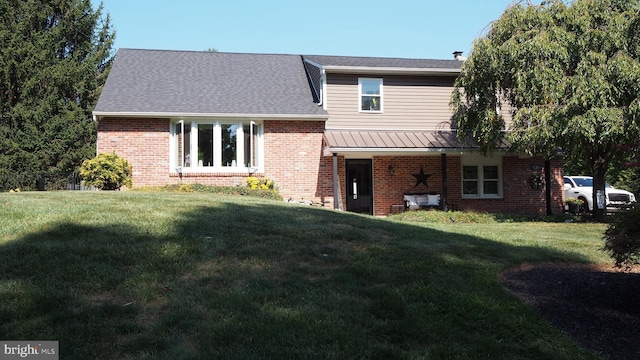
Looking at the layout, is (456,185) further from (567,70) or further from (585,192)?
(585,192)

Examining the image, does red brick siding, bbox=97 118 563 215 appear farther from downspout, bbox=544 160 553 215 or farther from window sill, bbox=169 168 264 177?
downspout, bbox=544 160 553 215

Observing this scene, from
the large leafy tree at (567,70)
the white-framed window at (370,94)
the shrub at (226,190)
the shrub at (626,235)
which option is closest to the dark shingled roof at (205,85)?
the white-framed window at (370,94)

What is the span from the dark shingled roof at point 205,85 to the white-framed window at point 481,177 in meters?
6.08

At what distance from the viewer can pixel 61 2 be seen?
2538cm


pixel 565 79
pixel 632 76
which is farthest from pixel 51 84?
pixel 632 76

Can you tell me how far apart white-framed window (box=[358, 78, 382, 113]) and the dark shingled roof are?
1767 mm

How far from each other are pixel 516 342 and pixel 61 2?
28467mm

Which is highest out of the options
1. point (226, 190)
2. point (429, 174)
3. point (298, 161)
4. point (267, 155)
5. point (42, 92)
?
point (42, 92)

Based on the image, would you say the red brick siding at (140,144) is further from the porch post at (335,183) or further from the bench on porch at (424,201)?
the bench on porch at (424,201)

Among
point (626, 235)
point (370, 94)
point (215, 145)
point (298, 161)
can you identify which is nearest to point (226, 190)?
point (215, 145)

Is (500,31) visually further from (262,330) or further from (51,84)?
(51,84)

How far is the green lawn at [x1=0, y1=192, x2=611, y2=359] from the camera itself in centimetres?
365

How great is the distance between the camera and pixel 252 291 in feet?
15.0

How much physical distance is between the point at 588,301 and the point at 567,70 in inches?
402
